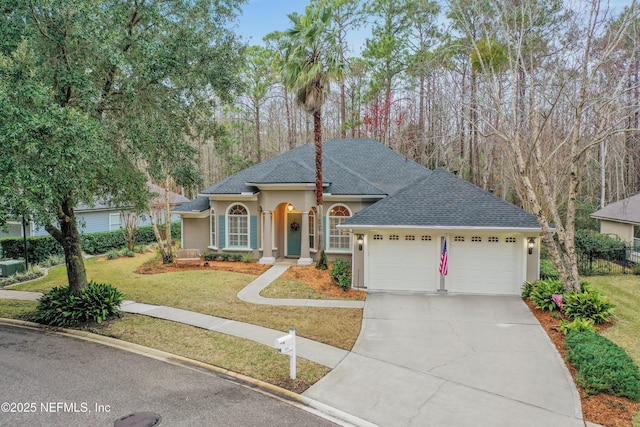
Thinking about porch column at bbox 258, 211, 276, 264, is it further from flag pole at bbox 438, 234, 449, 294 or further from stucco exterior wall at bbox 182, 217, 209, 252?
flag pole at bbox 438, 234, 449, 294

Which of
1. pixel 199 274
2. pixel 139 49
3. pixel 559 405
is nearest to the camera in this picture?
pixel 559 405

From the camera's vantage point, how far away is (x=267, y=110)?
41.3m

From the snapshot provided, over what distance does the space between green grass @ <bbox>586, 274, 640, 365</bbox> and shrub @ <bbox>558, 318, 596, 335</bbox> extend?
1.58 feet

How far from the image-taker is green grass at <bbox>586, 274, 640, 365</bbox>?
8.86m

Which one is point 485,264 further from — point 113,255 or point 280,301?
point 113,255

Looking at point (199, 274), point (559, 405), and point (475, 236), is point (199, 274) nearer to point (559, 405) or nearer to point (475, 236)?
point (475, 236)

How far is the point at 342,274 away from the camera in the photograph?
45.2ft

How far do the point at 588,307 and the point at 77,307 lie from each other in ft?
44.5

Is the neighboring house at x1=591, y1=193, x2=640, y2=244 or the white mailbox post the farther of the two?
the neighboring house at x1=591, y1=193, x2=640, y2=244

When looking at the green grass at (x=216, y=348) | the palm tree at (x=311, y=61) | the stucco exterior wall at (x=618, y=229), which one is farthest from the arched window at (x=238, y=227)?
the stucco exterior wall at (x=618, y=229)

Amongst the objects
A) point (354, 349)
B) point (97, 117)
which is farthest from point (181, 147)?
point (354, 349)

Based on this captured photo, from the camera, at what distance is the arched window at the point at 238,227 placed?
18.5m

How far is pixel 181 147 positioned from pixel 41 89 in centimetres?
380

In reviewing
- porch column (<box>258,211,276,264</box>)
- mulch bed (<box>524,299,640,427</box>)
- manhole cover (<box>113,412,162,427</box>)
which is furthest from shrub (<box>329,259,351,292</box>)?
manhole cover (<box>113,412,162,427</box>)
